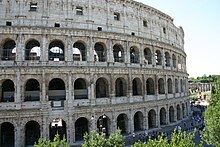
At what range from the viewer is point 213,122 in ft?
52.1

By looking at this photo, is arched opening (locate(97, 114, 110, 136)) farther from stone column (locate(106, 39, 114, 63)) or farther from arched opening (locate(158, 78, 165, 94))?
arched opening (locate(158, 78, 165, 94))

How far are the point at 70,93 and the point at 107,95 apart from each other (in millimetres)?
4402

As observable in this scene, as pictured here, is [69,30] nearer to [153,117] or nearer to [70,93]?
[70,93]

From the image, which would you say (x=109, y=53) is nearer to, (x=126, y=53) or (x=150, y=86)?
(x=126, y=53)

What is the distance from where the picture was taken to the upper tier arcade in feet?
69.1

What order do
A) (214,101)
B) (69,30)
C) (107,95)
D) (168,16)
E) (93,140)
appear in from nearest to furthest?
(93,140)
(214,101)
(69,30)
(107,95)
(168,16)

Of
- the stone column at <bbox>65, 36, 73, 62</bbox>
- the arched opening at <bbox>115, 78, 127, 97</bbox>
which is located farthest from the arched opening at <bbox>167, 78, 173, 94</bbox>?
the stone column at <bbox>65, 36, 73, 62</bbox>

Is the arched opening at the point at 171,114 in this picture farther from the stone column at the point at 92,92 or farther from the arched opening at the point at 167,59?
the stone column at the point at 92,92

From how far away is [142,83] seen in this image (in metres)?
26.0

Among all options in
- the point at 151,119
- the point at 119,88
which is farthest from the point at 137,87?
the point at 151,119

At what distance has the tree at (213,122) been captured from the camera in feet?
51.7

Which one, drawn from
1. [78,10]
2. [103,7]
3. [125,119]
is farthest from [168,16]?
[125,119]

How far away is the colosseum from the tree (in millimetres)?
9268

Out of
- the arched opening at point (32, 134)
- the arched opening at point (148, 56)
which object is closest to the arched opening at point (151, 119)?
the arched opening at point (148, 56)
